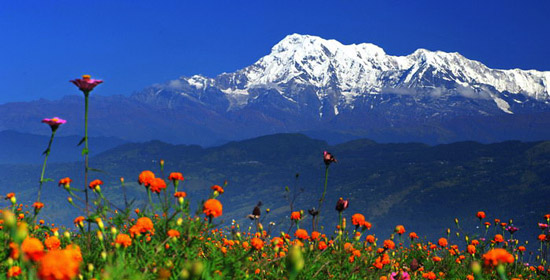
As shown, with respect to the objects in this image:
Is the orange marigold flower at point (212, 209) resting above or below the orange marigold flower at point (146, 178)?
below

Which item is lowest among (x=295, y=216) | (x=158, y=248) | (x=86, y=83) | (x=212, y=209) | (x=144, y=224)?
(x=295, y=216)

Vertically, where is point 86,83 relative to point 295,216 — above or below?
above

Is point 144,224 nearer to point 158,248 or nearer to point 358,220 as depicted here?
point 158,248

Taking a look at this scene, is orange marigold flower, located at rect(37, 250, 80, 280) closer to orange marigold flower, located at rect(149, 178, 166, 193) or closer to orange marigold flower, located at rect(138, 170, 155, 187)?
orange marigold flower, located at rect(149, 178, 166, 193)

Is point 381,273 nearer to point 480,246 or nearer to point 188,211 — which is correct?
point 188,211

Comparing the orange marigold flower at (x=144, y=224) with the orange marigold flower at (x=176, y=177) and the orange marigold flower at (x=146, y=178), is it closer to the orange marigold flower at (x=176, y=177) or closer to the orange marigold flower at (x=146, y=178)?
the orange marigold flower at (x=146, y=178)

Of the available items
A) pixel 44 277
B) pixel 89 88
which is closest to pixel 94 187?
pixel 89 88

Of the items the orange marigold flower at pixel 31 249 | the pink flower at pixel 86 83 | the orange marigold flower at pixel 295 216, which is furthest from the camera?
the orange marigold flower at pixel 295 216

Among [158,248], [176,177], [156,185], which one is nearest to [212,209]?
[158,248]

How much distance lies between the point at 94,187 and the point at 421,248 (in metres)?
8.52

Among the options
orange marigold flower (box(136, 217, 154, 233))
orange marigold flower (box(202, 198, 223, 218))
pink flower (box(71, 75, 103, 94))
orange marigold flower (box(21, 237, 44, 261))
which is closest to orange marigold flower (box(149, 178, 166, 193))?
orange marigold flower (box(136, 217, 154, 233))

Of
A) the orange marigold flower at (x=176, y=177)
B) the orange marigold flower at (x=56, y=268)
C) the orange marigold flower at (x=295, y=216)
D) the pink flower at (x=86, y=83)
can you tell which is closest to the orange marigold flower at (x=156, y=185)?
the orange marigold flower at (x=176, y=177)

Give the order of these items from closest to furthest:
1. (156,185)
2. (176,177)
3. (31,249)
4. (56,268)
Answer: (56,268) < (31,249) < (156,185) < (176,177)

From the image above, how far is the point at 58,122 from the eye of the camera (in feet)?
16.6
